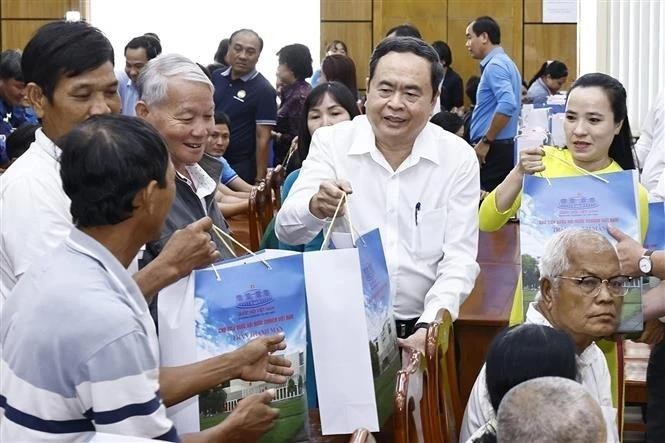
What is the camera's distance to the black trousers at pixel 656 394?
2727 millimetres

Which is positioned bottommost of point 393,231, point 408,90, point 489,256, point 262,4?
point 489,256

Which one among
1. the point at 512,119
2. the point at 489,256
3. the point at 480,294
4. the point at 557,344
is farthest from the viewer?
the point at 512,119

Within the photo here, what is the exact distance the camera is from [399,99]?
8.66 ft

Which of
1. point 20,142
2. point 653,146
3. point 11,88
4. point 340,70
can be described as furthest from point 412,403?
point 11,88

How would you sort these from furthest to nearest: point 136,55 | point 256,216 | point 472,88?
point 472,88 < point 136,55 < point 256,216

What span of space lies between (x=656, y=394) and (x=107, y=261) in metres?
1.74

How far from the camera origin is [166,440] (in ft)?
4.91

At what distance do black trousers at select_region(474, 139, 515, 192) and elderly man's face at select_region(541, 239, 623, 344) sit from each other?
4.87m

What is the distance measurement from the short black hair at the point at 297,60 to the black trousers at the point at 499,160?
135 centimetres

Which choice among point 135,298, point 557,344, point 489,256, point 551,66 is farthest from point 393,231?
point 551,66

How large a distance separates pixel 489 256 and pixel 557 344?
2710 mm

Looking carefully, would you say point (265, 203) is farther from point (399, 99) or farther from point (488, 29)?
point (488, 29)

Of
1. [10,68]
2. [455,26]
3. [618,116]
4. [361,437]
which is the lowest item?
[361,437]

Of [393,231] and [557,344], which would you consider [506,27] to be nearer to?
[393,231]
